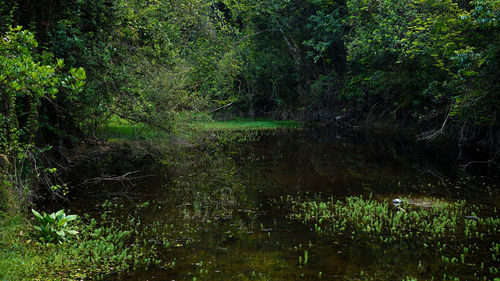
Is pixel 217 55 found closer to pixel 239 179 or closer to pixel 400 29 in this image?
pixel 400 29

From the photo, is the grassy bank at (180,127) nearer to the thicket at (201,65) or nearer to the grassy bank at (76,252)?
the thicket at (201,65)

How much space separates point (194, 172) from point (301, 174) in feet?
13.7

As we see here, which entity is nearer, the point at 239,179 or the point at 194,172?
the point at 239,179

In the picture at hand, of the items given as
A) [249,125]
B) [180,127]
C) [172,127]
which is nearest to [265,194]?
[172,127]

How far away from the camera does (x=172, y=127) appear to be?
15281 millimetres

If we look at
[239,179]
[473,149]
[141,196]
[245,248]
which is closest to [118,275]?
[245,248]

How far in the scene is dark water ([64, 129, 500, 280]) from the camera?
6.79 meters

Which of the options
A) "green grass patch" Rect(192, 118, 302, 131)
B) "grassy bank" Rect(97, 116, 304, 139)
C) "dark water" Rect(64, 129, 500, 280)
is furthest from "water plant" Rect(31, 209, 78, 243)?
"green grass patch" Rect(192, 118, 302, 131)

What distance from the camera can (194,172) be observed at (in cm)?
1527

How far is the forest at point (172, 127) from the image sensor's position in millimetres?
6953

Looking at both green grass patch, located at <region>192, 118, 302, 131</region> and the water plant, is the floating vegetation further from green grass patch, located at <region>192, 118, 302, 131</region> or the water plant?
green grass patch, located at <region>192, 118, 302, 131</region>

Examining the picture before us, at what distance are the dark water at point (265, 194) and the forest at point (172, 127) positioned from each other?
0.12 metres

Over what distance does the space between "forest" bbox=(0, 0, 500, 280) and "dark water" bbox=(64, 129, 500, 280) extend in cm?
12

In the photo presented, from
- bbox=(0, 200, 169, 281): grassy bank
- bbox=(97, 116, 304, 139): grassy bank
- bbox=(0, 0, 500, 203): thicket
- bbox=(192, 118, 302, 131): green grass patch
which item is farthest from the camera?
bbox=(192, 118, 302, 131): green grass patch
